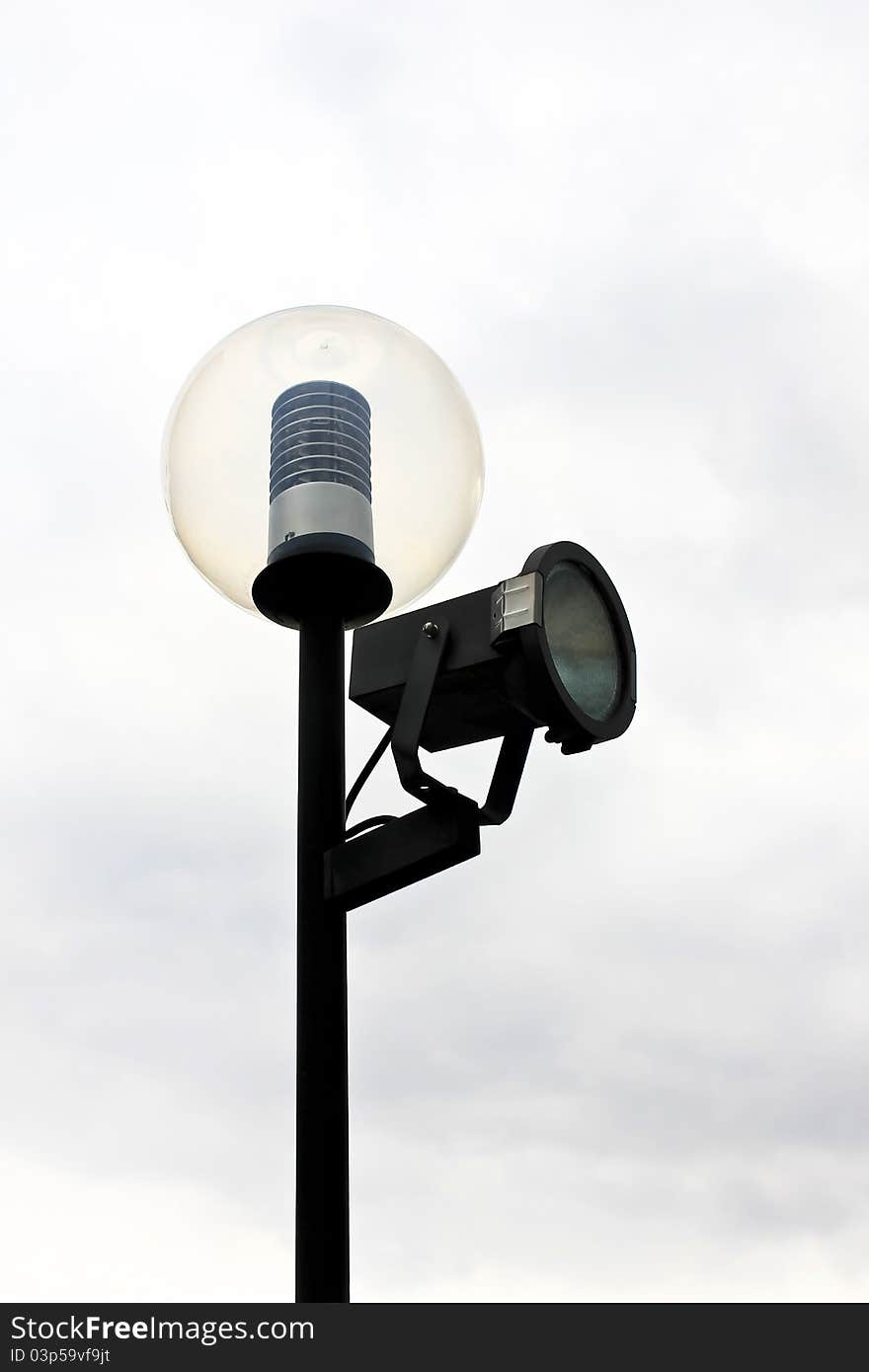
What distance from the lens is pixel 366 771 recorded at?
3.35m

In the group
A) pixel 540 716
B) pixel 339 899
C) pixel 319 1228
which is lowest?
pixel 319 1228

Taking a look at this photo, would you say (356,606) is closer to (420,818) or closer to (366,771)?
(366,771)

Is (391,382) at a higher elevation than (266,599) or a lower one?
higher

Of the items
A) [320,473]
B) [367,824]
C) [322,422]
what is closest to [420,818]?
[367,824]

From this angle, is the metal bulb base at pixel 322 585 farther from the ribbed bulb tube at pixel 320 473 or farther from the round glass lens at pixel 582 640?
the round glass lens at pixel 582 640

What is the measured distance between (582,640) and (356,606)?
0.62 metres

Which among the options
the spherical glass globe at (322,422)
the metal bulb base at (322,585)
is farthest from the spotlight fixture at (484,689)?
the spherical glass globe at (322,422)
